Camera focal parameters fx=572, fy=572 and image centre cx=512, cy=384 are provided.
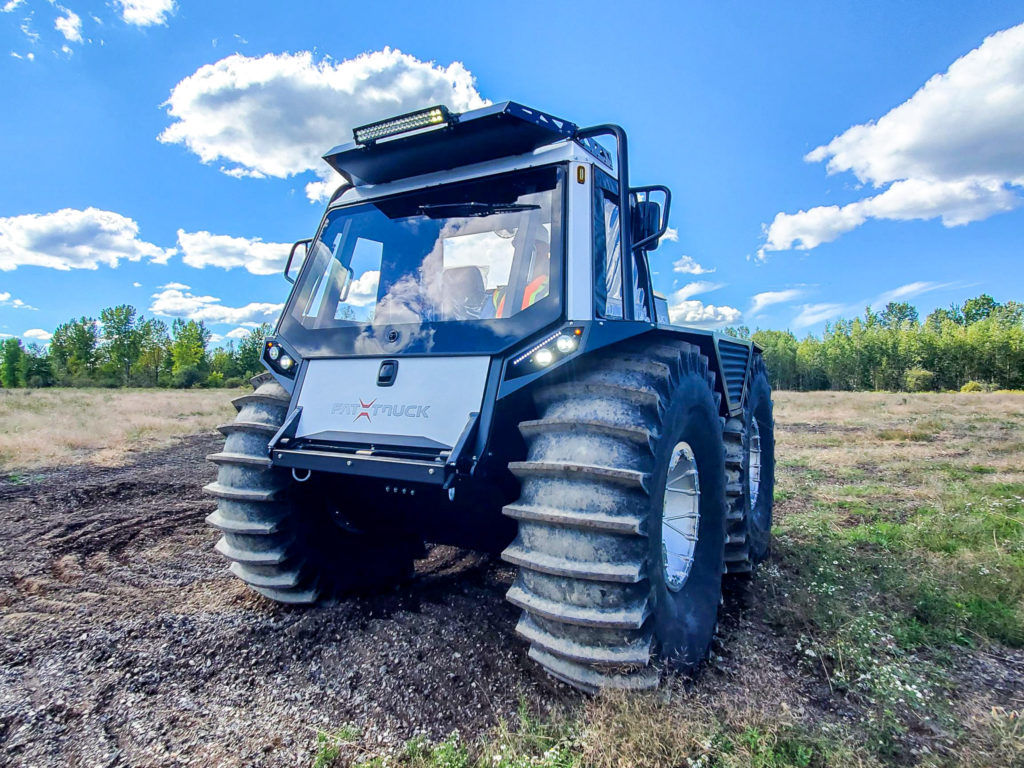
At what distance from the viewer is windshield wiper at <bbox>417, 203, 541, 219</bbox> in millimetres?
3074

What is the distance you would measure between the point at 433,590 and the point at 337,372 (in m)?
1.68

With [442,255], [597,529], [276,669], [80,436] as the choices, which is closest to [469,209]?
[442,255]

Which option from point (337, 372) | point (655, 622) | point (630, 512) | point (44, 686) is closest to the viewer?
point (630, 512)

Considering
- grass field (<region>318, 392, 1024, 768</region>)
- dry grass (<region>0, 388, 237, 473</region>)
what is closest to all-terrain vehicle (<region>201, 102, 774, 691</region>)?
grass field (<region>318, 392, 1024, 768</region>)

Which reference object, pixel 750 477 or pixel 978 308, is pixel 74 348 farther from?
pixel 978 308

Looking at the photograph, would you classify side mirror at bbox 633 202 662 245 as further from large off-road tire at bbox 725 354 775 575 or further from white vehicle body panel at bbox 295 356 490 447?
large off-road tire at bbox 725 354 775 575

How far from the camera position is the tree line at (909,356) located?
61375mm

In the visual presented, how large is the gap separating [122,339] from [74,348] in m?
6.76

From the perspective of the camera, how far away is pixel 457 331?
9.45ft

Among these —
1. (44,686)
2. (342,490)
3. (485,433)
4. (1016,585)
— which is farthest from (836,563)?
(44,686)

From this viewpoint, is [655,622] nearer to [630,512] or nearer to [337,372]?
[630,512]

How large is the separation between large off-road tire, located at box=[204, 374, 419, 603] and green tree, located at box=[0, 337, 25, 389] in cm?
8695

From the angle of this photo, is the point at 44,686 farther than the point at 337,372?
No

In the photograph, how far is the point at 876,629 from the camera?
10.8 feet
